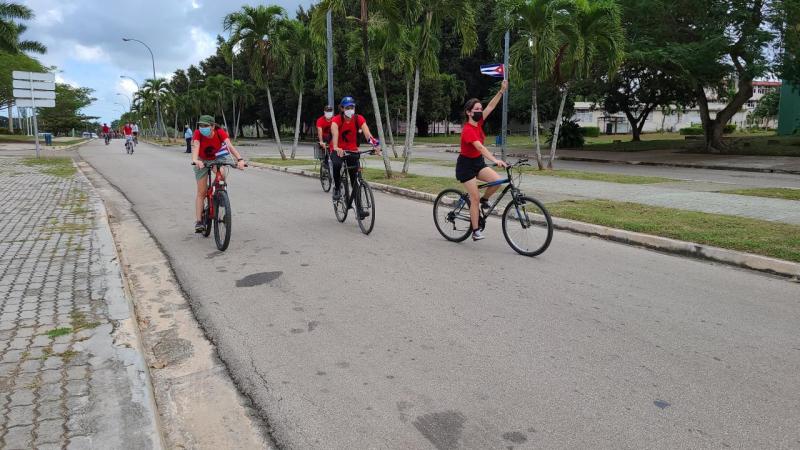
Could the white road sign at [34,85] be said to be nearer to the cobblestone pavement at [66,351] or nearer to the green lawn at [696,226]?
the cobblestone pavement at [66,351]

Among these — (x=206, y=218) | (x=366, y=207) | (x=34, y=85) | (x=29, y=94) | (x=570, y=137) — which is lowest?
(x=206, y=218)

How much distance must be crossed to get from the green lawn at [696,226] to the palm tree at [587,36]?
8.48 metres

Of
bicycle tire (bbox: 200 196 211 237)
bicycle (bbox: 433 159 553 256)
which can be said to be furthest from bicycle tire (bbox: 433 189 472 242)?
bicycle tire (bbox: 200 196 211 237)

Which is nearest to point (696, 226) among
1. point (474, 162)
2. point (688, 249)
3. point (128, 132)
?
point (688, 249)

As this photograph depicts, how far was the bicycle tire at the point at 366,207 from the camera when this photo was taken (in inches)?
322

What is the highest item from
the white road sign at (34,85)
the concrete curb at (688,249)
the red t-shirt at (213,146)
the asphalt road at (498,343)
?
the white road sign at (34,85)

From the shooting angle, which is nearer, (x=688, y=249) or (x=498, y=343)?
(x=498, y=343)

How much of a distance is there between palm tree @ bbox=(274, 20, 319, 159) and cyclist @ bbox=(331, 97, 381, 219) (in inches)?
616

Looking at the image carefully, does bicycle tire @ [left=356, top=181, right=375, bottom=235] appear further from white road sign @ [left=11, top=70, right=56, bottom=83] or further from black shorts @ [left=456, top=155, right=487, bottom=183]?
white road sign @ [left=11, top=70, right=56, bottom=83]

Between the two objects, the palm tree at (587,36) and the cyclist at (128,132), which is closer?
the palm tree at (587,36)

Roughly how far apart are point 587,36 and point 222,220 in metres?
13.9

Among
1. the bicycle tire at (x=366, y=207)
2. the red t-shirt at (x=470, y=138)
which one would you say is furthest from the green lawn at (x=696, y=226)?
the bicycle tire at (x=366, y=207)

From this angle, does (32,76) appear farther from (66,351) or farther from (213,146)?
A: (66,351)

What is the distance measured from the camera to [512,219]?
23.5 feet
